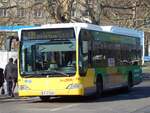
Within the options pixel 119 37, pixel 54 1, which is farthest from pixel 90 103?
pixel 54 1

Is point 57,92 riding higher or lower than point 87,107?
higher

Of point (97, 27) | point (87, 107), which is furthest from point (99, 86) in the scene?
point (87, 107)

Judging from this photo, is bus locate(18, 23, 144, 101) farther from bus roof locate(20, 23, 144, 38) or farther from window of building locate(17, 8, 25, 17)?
window of building locate(17, 8, 25, 17)

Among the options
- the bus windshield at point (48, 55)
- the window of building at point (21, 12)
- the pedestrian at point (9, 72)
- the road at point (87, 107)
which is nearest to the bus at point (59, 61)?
the bus windshield at point (48, 55)

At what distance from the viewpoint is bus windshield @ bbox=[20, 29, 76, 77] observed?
2169 centimetres

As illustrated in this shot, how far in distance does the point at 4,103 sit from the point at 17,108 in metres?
2.65

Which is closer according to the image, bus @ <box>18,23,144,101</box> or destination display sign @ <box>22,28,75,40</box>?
bus @ <box>18,23,144,101</box>

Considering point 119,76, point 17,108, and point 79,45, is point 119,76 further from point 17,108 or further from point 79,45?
point 17,108

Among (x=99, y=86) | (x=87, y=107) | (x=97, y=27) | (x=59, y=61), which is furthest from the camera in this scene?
(x=97, y=27)

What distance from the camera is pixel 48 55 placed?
2195 centimetres

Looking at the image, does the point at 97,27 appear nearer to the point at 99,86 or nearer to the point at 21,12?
the point at 99,86

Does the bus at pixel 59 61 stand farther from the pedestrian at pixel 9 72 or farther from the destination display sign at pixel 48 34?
the pedestrian at pixel 9 72

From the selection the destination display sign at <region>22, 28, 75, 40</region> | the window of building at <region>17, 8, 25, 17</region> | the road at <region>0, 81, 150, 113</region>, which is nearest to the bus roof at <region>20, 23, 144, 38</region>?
the destination display sign at <region>22, 28, 75, 40</region>

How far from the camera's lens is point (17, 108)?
19.8 meters
